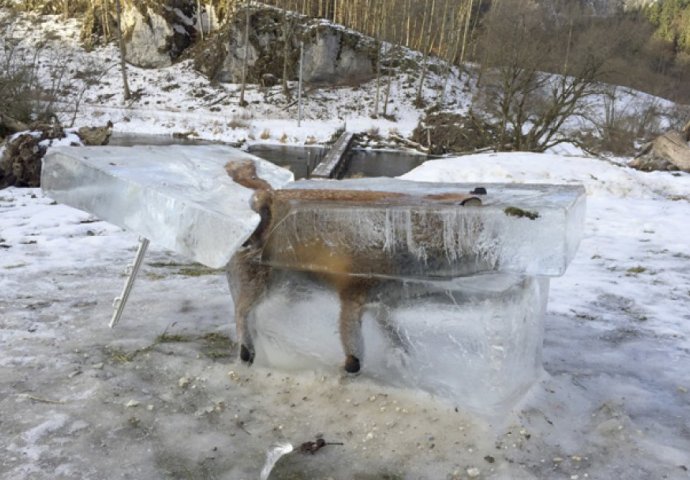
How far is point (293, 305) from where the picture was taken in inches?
95.3

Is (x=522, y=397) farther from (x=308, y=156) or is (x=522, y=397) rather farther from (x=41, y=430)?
(x=308, y=156)

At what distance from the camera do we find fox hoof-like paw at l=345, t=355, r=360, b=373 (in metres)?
2.40

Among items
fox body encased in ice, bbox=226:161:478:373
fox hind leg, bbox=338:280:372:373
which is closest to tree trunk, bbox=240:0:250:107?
fox body encased in ice, bbox=226:161:478:373

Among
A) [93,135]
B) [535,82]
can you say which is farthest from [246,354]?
[535,82]

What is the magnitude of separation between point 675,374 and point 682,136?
1294 cm

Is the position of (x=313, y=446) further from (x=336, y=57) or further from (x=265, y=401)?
(x=336, y=57)

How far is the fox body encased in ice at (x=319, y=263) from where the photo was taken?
2234 millimetres

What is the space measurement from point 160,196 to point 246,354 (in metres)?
0.86

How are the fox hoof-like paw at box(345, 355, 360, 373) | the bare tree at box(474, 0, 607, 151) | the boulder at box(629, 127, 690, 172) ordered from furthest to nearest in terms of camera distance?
the bare tree at box(474, 0, 607, 151) < the boulder at box(629, 127, 690, 172) < the fox hoof-like paw at box(345, 355, 360, 373)

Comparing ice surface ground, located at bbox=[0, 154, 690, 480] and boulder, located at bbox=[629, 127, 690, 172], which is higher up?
boulder, located at bbox=[629, 127, 690, 172]

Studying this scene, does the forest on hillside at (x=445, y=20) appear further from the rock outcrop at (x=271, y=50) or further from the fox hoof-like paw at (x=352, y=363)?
the fox hoof-like paw at (x=352, y=363)

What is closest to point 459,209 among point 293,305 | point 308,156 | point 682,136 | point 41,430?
point 293,305

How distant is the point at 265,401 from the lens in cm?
237

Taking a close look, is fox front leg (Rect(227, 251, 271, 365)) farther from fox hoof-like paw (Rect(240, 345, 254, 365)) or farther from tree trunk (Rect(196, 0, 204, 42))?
tree trunk (Rect(196, 0, 204, 42))
